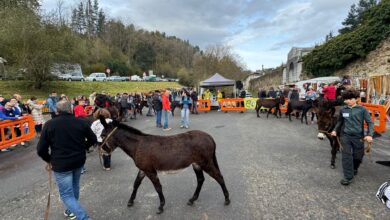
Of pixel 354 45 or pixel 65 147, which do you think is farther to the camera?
pixel 354 45

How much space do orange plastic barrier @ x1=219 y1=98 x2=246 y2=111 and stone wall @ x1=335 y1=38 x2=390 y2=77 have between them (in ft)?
32.2

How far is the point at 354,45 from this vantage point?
20.3 meters

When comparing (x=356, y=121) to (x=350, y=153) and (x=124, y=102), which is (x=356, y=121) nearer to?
(x=350, y=153)

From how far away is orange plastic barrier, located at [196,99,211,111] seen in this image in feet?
61.5

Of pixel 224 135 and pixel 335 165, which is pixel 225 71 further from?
pixel 335 165

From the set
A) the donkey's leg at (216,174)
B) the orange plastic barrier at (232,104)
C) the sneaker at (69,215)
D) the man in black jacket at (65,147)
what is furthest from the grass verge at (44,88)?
the donkey's leg at (216,174)

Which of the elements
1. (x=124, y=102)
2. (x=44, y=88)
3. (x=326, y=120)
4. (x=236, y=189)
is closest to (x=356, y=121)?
(x=326, y=120)

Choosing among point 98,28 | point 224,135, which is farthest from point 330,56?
point 98,28

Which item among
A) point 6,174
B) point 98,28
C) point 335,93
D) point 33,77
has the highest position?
point 98,28

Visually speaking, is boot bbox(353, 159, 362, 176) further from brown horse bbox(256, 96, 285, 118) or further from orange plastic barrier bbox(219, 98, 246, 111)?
orange plastic barrier bbox(219, 98, 246, 111)

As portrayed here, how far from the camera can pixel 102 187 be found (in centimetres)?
497

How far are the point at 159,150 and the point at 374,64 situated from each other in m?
21.0

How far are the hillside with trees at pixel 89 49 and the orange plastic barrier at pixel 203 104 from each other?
18.1 metres

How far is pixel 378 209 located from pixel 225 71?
127 feet
